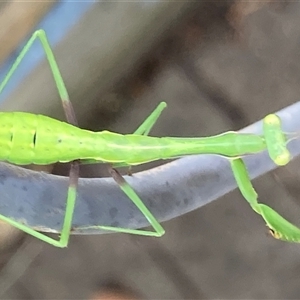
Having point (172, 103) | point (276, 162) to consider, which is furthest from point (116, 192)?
point (172, 103)

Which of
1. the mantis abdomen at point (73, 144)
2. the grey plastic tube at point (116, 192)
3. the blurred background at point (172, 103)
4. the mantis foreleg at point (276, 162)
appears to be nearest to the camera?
the grey plastic tube at point (116, 192)

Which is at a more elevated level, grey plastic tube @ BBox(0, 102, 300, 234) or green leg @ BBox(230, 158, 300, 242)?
grey plastic tube @ BBox(0, 102, 300, 234)

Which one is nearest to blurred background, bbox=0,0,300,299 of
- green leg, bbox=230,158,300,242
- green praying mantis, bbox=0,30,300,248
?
green praying mantis, bbox=0,30,300,248

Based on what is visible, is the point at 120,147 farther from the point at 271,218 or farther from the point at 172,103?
the point at 172,103

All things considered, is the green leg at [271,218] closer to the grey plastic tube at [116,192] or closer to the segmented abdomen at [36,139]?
the grey plastic tube at [116,192]

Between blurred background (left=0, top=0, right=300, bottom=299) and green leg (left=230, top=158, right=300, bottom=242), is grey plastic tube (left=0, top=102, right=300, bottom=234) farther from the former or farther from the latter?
blurred background (left=0, top=0, right=300, bottom=299)

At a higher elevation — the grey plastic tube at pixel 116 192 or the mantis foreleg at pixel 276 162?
the grey plastic tube at pixel 116 192

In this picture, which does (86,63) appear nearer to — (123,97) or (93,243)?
(123,97)

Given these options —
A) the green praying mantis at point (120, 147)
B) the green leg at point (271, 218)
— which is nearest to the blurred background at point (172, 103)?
the green praying mantis at point (120, 147)
